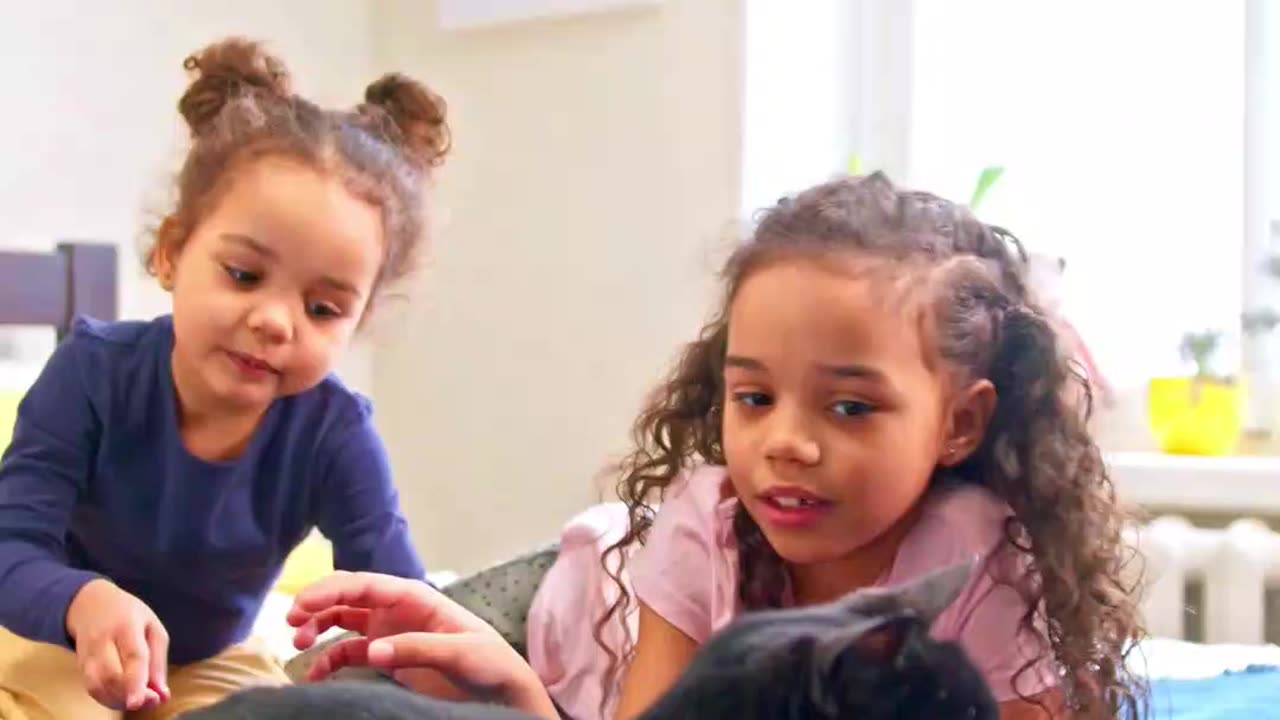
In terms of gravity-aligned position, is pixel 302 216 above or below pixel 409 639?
above

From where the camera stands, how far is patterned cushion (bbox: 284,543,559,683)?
1321 millimetres

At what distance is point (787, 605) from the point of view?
0.98 meters

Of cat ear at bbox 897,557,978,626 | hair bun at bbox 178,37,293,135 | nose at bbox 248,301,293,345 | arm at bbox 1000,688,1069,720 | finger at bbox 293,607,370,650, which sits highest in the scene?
hair bun at bbox 178,37,293,135

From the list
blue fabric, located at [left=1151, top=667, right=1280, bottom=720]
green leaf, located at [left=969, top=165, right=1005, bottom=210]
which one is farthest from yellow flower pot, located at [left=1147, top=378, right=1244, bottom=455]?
blue fabric, located at [left=1151, top=667, right=1280, bottom=720]

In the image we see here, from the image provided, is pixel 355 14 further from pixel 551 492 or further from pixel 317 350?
pixel 317 350

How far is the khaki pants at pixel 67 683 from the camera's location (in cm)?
102

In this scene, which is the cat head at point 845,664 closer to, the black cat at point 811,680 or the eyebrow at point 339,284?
the black cat at point 811,680

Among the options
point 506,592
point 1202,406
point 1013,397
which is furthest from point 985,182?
point 1013,397

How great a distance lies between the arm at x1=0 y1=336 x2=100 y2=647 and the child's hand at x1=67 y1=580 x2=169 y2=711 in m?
0.05

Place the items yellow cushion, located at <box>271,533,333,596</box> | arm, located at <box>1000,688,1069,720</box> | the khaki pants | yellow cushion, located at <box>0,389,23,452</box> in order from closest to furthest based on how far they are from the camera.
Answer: arm, located at <box>1000,688,1069,720</box>
the khaki pants
yellow cushion, located at <box>0,389,23,452</box>
yellow cushion, located at <box>271,533,333,596</box>

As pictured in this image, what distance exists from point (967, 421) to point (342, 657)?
16.6 inches

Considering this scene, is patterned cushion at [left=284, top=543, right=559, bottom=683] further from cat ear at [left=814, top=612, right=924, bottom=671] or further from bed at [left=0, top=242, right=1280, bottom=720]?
cat ear at [left=814, top=612, right=924, bottom=671]

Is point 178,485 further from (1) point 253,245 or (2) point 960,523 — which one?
(2) point 960,523

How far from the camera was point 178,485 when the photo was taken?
3.42ft
